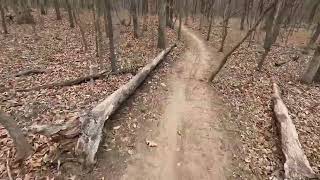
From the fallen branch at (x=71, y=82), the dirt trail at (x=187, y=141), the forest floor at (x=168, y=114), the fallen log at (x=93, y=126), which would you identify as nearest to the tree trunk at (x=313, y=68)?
the forest floor at (x=168, y=114)

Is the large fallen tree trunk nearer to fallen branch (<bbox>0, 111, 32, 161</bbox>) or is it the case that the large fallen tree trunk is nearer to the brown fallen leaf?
the brown fallen leaf

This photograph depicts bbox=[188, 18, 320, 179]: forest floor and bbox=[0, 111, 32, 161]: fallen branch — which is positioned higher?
bbox=[0, 111, 32, 161]: fallen branch

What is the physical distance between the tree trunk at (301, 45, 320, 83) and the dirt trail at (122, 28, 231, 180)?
464cm

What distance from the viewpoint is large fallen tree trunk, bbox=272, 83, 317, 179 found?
496 cm

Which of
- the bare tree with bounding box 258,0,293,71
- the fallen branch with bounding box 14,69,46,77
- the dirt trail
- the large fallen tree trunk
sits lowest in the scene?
the dirt trail

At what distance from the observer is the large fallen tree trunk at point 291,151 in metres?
4.96

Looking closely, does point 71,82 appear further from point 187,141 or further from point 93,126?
point 187,141

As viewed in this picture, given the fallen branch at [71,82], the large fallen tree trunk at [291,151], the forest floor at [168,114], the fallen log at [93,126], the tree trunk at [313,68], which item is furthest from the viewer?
the tree trunk at [313,68]

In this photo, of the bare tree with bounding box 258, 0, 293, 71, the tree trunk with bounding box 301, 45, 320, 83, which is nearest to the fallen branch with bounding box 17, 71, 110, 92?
the bare tree with bounding box 258, 0, 293, 71

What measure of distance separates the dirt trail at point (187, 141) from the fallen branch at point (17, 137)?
7.61 feet

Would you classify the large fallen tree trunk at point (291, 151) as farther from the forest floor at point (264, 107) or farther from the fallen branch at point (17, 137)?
the fallen branch at point (17, 137)

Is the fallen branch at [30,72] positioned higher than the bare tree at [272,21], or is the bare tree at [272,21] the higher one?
the bare tree at [272,21]

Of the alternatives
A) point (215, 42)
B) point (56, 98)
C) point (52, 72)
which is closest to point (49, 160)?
point (56, 98)

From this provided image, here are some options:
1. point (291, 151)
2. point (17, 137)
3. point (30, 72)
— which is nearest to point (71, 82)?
point (30, 72)
